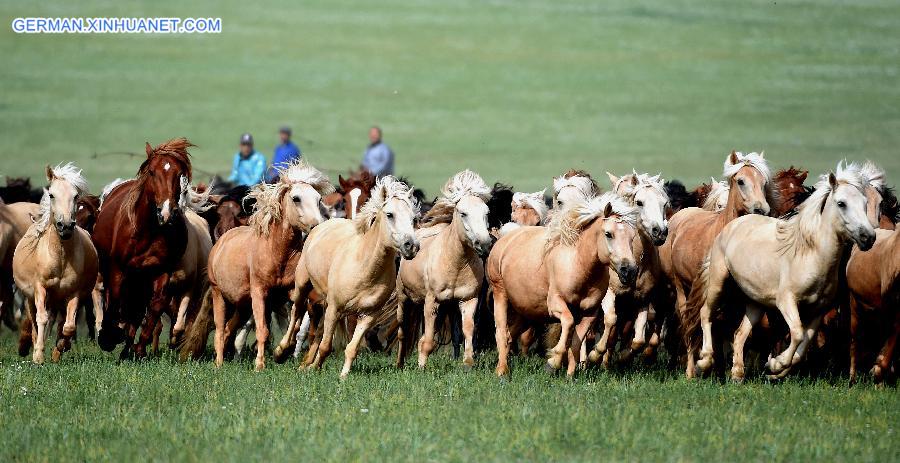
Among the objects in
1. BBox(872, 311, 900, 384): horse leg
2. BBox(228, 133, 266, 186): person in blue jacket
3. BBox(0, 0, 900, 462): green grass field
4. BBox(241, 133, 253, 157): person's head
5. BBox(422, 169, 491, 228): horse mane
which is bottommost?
BBox(872, 311, 900, 384): horse leg

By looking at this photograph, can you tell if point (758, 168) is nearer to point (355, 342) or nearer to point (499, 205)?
point (499, 205)

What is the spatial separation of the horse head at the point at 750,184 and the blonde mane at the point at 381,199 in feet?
10.7

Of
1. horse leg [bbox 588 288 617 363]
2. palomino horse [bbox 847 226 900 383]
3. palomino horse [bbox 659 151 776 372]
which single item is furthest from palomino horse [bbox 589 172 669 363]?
palomino horse [bbox 847 226 900 383]

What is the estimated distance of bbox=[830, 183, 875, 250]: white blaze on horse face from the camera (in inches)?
391

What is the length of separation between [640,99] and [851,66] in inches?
360

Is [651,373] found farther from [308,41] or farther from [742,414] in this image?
[308,41]

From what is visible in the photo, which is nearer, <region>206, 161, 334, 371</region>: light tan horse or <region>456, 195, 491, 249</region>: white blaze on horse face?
<region>456, 195, 491, 249</region>: white blaze on horse face

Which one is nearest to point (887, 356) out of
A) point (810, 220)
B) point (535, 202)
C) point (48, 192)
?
point (810, 220)

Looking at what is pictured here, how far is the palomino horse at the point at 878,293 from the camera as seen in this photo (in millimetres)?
10789

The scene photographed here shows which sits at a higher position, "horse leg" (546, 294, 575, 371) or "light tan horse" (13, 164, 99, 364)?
"light tan horse" (13, 164, 99, 364)

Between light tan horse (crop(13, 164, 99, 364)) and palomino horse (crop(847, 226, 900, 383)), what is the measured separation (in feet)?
23.8

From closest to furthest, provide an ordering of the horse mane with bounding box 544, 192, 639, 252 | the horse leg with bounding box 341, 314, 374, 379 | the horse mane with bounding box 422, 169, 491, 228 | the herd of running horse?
the herd of running horse
the horse mane with bounding box 544, 192, 639, 252
the horse leg with bounding box 341, 314, 374, 379
the horse mane with bounding box 422, 169, 491, 228

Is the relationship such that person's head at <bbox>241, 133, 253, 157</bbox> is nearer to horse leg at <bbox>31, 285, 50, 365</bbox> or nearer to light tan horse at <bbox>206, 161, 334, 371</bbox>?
light tan horse at <bbox>206, 161, 334, 371</bbox>

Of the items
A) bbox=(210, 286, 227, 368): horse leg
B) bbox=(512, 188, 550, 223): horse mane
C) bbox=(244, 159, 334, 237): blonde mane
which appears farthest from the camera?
bbox=(512, 188, 550, 223): horse mane
